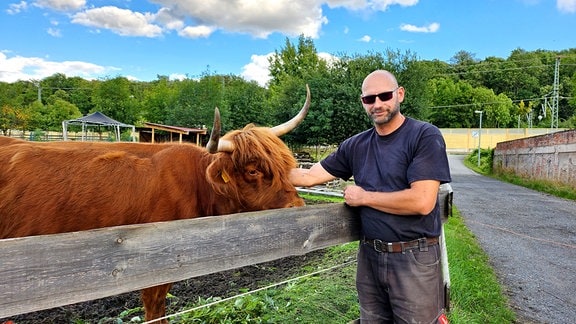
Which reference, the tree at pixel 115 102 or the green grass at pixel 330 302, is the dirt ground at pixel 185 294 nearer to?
the green grass at pixel 330 302

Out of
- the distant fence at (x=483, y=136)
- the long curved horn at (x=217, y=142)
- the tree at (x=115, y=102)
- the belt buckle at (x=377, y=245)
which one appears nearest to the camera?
the belt buckle at (x=377, y=245)

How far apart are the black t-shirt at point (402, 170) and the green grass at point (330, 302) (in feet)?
5.02

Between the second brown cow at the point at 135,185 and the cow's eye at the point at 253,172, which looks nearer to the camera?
the second brown cow at the point at 135,185

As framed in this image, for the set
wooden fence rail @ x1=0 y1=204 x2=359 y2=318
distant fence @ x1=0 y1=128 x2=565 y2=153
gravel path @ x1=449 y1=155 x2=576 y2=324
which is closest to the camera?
wooden fence rail @ x1=0 y1=204 x2=359 y2=318

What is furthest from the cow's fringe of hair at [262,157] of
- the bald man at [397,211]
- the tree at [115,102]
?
the tree at [115,102]

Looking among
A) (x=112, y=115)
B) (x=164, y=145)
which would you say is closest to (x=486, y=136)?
(x=112, y=115)

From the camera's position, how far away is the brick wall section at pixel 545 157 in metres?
16.8

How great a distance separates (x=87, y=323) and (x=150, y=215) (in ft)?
5.30

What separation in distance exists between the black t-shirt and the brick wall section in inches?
A: 682

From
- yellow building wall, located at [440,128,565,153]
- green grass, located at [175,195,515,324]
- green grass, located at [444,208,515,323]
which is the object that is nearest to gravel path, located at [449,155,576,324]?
green grass, located at [444,208,515,323]

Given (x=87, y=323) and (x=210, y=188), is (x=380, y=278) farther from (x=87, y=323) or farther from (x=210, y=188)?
(x=87, y=323)

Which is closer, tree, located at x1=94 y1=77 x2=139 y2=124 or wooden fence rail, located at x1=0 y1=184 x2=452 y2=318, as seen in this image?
wooden fence rail, located at x1=0 y1=184 x2=452 y2=318

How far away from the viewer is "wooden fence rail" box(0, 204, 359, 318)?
4.24 feet

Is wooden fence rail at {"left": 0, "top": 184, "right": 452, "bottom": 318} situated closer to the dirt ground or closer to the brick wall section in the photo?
the dirt ground
